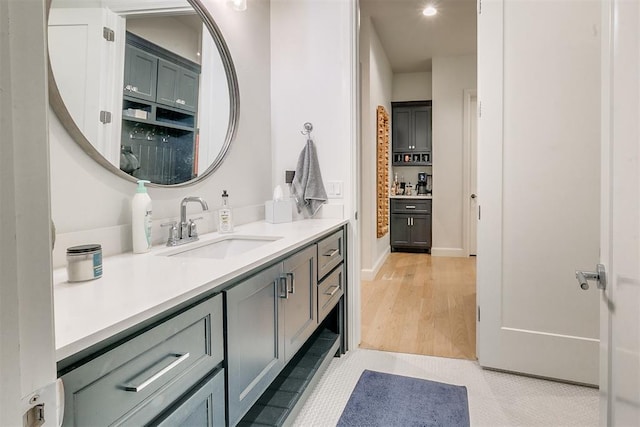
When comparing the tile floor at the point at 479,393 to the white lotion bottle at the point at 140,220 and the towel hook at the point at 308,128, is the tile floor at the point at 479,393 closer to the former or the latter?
the white lotion bottle at the point at 140,220

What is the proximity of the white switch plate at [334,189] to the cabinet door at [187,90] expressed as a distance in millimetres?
953

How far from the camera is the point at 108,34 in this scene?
4.46ft

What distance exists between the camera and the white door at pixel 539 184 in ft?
6.42

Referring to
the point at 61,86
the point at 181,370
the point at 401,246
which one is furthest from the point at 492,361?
the point at 401,246

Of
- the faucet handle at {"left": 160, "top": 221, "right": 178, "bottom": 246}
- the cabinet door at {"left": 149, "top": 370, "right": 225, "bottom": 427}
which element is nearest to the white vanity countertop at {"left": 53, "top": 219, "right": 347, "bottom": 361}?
the faucet handle at {"left": 160, "top": 221, "right": 178, "bottom": 246}

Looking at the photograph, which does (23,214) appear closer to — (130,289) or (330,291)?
(130,289)

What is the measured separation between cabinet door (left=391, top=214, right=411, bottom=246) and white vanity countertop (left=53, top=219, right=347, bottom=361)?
14.8 ft

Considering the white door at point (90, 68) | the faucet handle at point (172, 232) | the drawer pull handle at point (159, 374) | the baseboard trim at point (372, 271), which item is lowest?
the baseboard trim at point (372, 271)

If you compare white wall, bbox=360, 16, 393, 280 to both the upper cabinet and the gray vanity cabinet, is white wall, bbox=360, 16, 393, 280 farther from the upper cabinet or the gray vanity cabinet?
the gray vanity cabinet

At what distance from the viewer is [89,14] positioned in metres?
1.29

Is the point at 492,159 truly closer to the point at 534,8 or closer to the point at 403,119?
the point at 534,8

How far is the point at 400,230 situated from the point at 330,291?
13.1 ft

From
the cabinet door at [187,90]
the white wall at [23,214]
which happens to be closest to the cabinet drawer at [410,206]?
the cabinet door at [187,90]

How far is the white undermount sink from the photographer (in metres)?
1.64
